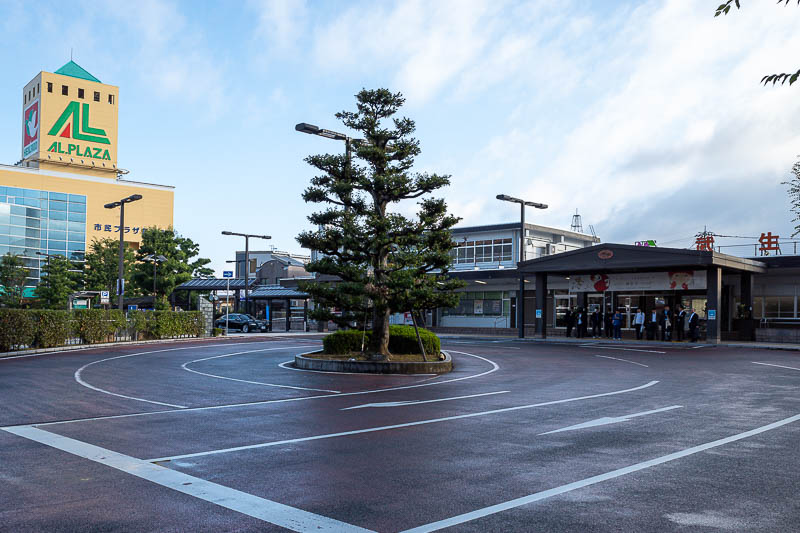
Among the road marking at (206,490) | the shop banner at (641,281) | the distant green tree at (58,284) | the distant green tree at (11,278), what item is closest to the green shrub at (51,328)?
the road marking at (206,490)

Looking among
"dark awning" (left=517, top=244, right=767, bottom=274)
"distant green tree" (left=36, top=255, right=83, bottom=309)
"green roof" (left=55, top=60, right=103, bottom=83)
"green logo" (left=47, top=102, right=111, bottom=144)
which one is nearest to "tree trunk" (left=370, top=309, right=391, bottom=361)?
"dark awning" (left=517, top=244, right=767, bottom=274)

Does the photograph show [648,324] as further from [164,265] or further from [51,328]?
[164,265]

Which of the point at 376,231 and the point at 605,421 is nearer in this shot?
the point at 605,421

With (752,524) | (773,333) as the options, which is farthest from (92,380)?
(773,333)

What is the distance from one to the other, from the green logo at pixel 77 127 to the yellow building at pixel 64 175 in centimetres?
12

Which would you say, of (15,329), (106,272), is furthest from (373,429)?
(106,272)

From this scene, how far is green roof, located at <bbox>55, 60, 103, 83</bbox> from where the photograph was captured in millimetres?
98625

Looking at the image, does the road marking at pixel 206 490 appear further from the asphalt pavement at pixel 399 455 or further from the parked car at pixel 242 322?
the parked car at pixel 242 322

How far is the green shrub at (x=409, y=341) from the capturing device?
69.3ft

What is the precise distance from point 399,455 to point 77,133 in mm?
101512

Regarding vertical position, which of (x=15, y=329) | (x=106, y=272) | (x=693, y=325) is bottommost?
(x=15, y=329)

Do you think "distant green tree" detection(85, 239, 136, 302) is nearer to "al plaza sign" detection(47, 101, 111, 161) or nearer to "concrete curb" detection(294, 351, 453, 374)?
"al plaza sign" detection(47, 101, 111, 161)

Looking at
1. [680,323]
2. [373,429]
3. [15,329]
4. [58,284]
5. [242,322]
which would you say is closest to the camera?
[373,429]

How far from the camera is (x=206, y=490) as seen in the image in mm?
6023
